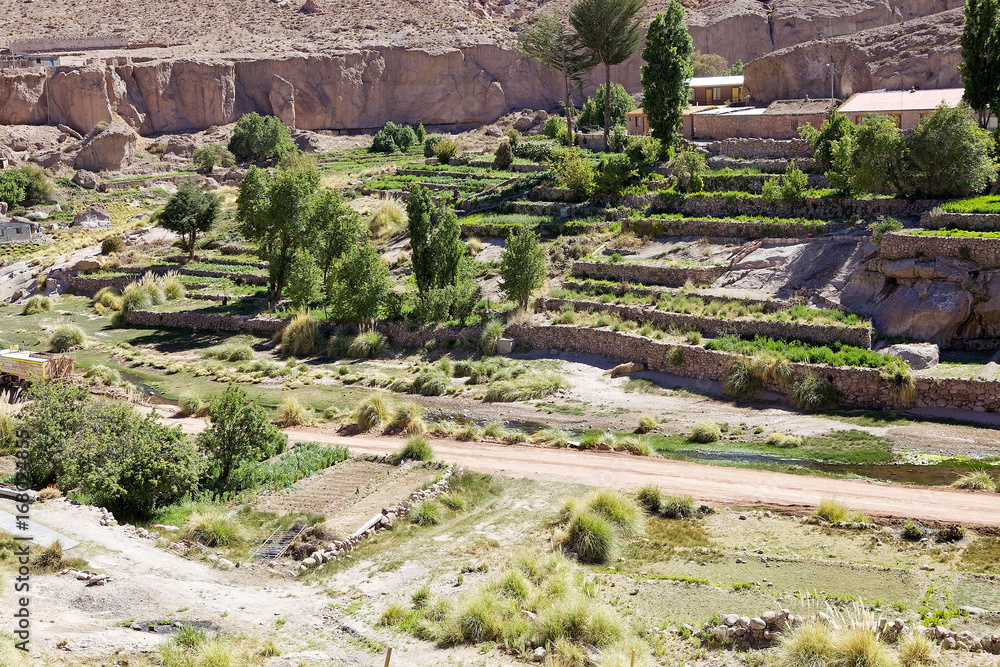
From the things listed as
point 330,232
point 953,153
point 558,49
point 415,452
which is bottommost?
point 415,452

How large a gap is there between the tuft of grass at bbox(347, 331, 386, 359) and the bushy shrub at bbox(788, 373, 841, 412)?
16118 millimetres

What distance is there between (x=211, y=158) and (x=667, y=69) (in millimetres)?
41898

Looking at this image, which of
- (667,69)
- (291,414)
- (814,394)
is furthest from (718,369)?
(667,69)

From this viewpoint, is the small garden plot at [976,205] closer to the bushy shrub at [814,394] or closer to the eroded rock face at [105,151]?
the bushy shrub at [814,394]

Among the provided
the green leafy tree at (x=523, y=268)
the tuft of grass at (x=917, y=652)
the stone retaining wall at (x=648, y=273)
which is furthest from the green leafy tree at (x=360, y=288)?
the tuft of grass at (x=917, y=652)

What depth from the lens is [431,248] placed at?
3941 centimetres

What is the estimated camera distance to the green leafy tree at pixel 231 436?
24.8 metres

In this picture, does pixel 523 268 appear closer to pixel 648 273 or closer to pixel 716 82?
pixel 648 273

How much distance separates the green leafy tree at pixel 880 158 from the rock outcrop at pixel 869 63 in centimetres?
1410

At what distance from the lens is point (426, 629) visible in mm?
16562

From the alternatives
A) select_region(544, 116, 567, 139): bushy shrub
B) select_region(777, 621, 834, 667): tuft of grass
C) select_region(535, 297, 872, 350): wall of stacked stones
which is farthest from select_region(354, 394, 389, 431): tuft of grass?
select_region(544, 116, 567, 139): bushy shrub

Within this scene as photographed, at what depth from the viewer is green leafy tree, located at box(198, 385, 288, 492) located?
24.8 meters

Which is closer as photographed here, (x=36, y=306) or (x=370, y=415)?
(x=370, y=415)

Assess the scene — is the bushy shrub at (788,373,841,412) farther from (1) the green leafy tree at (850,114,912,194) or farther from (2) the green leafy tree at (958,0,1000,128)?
(2) the green leafy tree at (958,0,1000,128)
